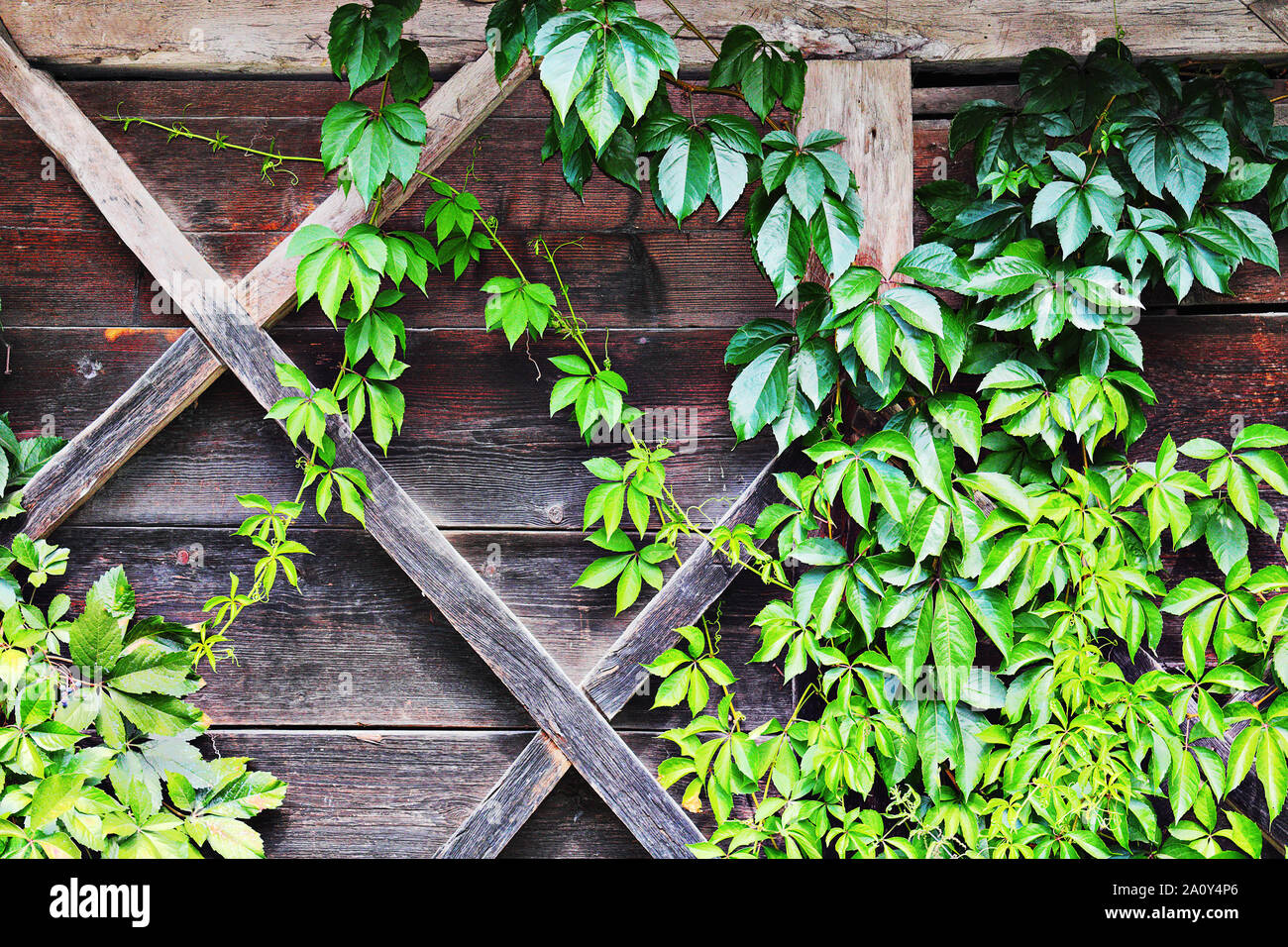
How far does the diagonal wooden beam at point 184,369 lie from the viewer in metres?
1.43

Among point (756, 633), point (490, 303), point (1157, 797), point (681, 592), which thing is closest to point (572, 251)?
point (490, 303)

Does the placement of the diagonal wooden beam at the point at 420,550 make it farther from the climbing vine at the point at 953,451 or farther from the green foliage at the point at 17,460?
the green foliage at the point at 17,460

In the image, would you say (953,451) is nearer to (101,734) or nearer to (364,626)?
(364,626)

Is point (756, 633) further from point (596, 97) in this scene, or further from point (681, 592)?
point (596, 97)

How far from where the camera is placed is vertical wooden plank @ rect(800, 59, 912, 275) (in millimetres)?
1410

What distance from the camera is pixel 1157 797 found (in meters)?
1.47

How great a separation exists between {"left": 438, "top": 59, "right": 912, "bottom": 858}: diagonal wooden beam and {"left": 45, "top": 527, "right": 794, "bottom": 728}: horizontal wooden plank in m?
0.08

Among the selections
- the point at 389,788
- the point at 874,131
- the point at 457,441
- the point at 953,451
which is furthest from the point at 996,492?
the point at 389,788

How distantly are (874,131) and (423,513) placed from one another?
3.41 feet

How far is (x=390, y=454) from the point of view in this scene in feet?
4.95

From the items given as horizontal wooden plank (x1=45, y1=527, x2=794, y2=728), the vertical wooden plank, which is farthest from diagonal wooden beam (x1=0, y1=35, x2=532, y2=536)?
the vertical wooden plank

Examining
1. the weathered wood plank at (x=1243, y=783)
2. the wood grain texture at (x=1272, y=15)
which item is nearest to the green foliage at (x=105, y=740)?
the weathered wood plank at (x=1243, y=783)

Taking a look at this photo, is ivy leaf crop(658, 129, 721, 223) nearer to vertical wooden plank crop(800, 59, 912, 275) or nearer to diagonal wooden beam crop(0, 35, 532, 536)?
vertical wooden plank crop(800, 59, 912, 275)

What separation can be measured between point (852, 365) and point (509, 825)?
988 millimetres
